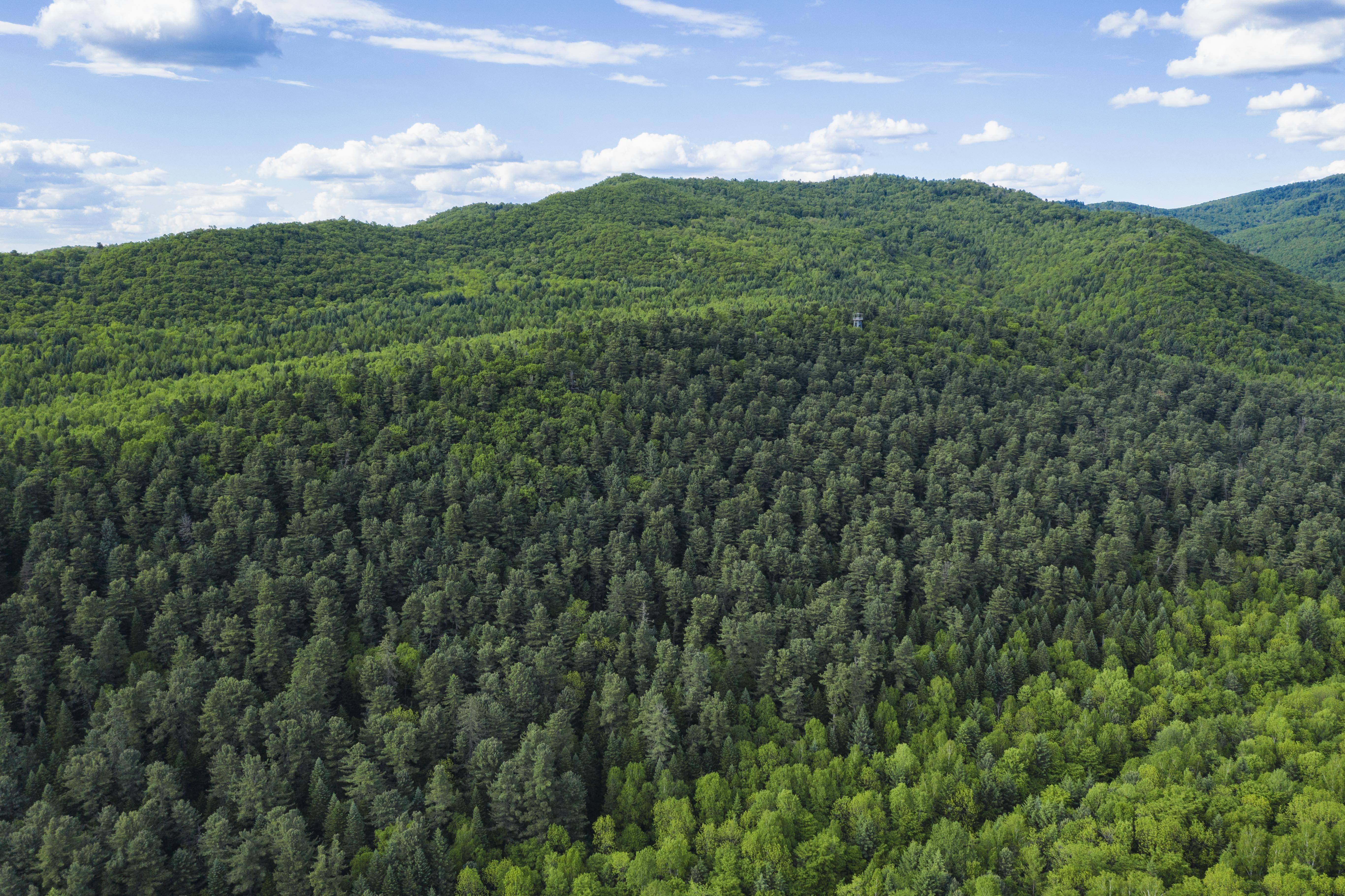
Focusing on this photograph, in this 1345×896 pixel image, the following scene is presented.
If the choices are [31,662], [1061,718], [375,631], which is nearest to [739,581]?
[1061,718]

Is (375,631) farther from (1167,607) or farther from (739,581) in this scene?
(1167,607)

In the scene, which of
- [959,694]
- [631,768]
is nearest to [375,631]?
[631,768]

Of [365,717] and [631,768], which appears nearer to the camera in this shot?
[631,768]

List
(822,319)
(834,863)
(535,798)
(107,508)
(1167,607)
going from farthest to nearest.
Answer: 1. (822,319)
2. (107,508)
3. (1167,607)
4. (535,798)
5. (834,863)

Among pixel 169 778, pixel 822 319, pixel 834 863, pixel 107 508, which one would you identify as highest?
pixel 822 319

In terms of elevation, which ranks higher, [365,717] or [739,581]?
[739,581]

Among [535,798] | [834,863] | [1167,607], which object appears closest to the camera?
[834,863]
